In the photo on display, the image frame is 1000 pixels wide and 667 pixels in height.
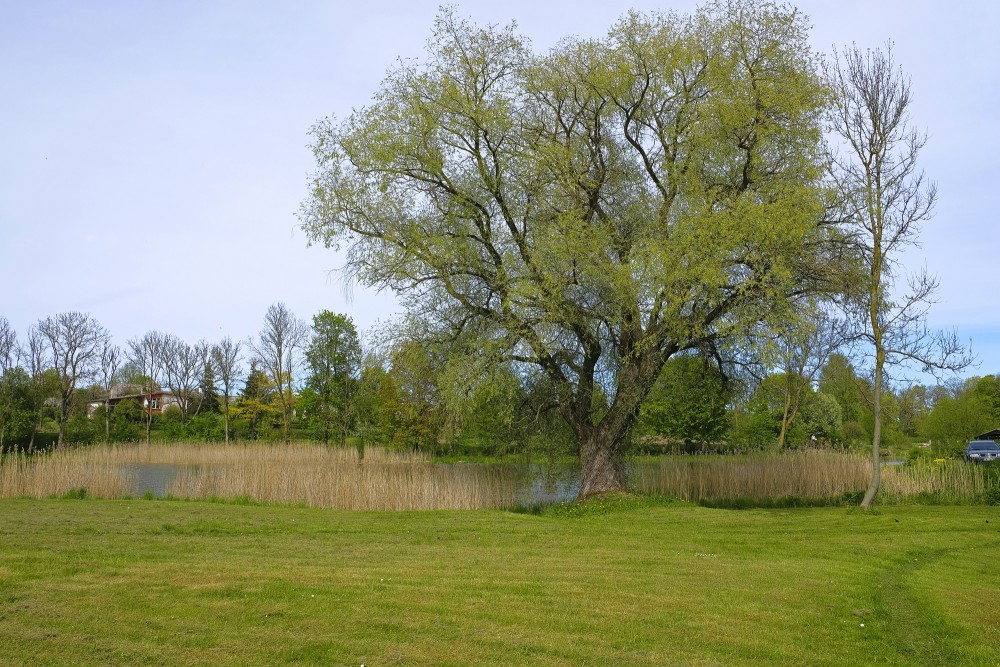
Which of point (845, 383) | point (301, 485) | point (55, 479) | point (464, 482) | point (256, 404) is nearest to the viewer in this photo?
point (55, 479)

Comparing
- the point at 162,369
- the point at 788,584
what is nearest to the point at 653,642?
the point at 788,584

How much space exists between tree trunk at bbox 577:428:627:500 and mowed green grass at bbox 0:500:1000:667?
189 inches

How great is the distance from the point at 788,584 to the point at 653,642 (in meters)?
2.71

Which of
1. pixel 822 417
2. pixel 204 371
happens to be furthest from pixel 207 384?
pixel 822 417

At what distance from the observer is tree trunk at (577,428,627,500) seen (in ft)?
54.4

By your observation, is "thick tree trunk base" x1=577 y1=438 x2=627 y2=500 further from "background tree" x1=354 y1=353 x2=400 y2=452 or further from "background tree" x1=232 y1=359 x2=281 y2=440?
"background tree" x1=232 y1=359 x2=281 y2=440

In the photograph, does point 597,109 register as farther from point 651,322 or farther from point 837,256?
point 837,256

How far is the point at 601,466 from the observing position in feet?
54.8

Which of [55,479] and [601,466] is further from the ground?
[601,466]

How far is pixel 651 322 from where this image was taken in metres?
15.7

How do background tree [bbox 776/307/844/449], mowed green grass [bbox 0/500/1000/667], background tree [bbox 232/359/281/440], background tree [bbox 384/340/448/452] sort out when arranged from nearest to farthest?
mowed green grass [bbox 0/500/1000/667] < background tree [bbox 776/307/844/449] < background tree [bbox 384/340/448/452] < background tree [bbox 232/359/281/440]

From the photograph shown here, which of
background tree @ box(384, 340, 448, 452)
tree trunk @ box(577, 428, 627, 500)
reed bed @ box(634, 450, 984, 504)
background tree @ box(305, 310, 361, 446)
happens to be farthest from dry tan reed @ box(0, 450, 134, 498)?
background tree @ box(305, 310, 361, 446)

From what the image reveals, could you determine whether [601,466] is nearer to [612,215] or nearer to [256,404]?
Answer: [612,215]

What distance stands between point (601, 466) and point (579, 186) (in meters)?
5.86
